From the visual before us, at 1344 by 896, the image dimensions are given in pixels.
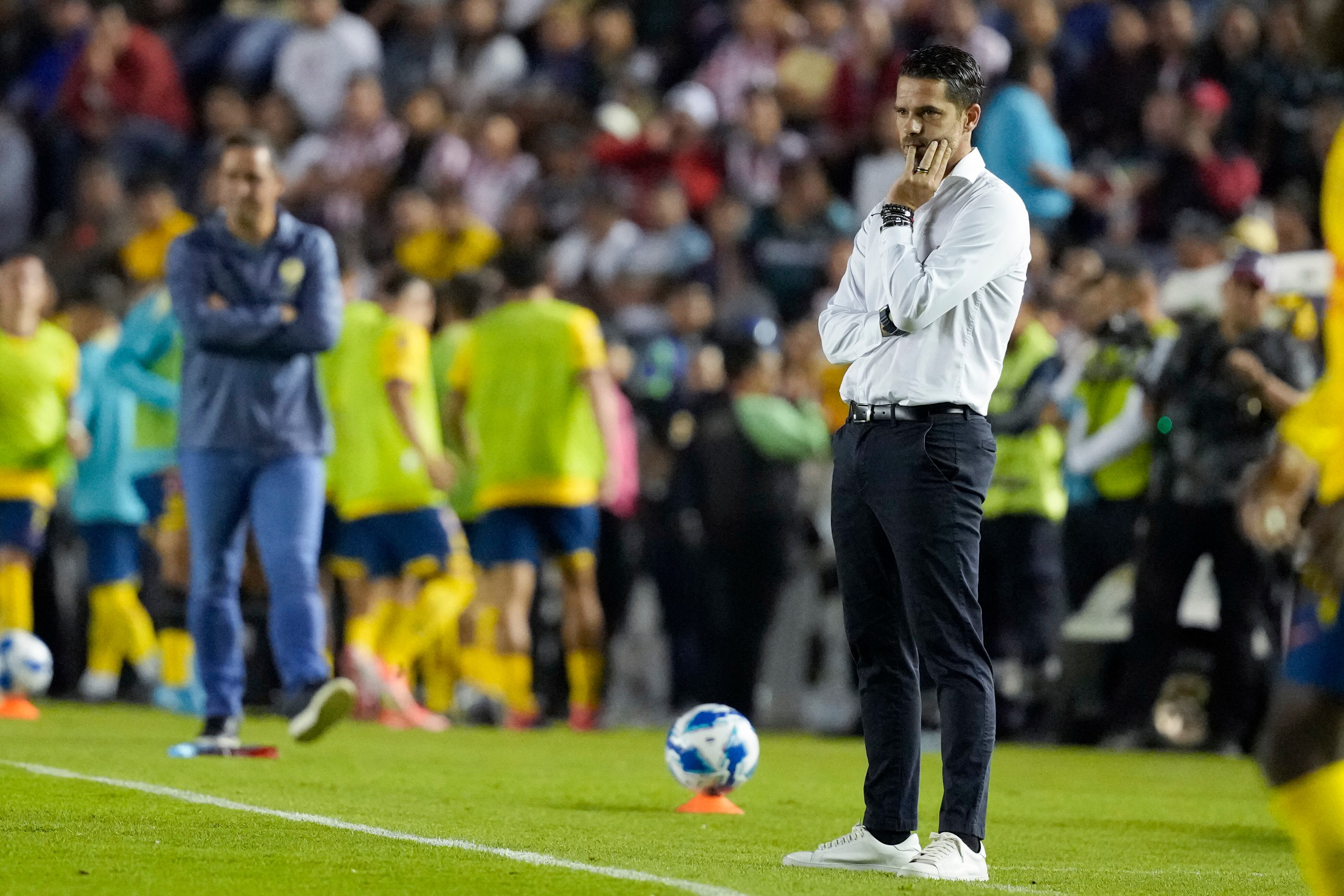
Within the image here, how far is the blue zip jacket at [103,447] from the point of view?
46.8ft

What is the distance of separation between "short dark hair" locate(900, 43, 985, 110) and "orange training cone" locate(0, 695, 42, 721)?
25.3ft

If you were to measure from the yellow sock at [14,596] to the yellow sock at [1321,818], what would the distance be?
10473mm

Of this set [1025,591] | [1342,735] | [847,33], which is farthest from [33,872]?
[847,33]

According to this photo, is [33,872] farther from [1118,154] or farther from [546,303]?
[1118,154]

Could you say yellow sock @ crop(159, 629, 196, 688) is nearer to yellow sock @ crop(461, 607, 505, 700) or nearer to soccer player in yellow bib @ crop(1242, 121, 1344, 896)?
yellow sock @ crop(461, 607, 505, 700)

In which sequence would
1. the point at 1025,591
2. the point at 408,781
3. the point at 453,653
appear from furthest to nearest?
the point at 453,653 → the point at 1025,591 → the point at 408,781

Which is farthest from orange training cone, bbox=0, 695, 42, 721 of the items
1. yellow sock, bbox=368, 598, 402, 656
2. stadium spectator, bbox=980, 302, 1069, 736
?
stadium spectator, bbox=980, 302, 1069, 736

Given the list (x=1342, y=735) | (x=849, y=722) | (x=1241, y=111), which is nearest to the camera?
(x=1342, y=735)

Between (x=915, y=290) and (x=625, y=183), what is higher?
(x=625, y=183)

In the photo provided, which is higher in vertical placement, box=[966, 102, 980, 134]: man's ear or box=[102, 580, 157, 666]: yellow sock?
box=[966, 102, 980, 134]: man's ear

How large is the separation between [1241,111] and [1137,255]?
10.9 ft

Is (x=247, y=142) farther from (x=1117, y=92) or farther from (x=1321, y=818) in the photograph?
(x=1117, y=92)

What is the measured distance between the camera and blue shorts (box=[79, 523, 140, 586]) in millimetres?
14281

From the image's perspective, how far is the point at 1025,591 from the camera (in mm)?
12195
